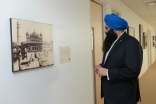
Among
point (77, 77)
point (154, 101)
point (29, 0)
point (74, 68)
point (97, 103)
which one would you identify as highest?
point (29, 0)

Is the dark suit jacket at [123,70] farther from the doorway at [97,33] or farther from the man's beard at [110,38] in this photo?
the doorway at [97,33]

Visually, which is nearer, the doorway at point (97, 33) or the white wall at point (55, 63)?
the white wall at point (55, 63)

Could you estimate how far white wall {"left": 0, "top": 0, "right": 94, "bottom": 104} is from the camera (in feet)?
4.13

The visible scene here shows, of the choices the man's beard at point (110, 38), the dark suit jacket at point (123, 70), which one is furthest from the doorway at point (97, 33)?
the dark suit jacket at point (123, 70)

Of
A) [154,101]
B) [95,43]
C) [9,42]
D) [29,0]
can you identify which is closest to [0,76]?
[9,42]

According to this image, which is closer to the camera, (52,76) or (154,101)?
(52,76)

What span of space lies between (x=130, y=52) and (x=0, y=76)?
1.10 metres

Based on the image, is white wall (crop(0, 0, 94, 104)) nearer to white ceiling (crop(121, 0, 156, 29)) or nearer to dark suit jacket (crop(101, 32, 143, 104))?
dark suit jacket (crop(101, 32, 143, 104))

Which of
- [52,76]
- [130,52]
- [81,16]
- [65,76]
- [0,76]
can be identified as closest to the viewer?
[0,76]

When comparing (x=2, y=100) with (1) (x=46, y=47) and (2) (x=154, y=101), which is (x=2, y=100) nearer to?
(1) (x=46, y=47)

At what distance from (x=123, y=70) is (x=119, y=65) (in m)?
0.10

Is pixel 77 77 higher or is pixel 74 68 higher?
pixel 74 68

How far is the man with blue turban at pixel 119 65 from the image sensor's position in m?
1.43

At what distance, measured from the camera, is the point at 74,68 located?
84.9 inches
